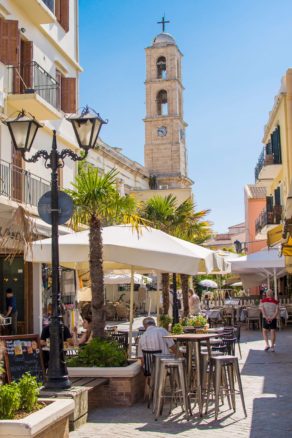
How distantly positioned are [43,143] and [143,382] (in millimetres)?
12668

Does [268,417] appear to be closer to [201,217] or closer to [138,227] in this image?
[138,227]

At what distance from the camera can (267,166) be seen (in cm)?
3056

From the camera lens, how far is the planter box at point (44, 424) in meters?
5.76

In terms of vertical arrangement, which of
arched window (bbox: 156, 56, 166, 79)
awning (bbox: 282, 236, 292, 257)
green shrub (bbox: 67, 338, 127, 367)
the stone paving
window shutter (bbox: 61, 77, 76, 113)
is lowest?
the stone paving

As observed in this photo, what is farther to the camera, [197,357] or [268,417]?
[197,357]

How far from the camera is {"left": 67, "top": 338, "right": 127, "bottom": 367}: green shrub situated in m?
10.3

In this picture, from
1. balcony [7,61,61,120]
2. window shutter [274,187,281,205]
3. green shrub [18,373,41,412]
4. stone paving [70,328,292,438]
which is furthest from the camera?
window shutter [274,187,281,205]

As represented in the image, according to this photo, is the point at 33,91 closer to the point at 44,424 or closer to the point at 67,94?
the point at 67,94

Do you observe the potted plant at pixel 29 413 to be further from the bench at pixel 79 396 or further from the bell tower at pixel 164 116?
the bell tower at pixel 164 116

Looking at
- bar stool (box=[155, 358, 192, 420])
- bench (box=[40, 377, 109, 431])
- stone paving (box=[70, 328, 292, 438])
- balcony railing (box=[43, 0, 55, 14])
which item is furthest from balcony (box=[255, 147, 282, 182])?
bench (box=[40, 377, 109, 431])

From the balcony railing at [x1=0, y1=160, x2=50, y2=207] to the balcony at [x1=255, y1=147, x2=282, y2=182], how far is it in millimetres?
13298

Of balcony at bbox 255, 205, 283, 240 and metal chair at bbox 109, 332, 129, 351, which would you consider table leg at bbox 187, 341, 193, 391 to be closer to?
metal chair at bbox 109, 332, 129, 351

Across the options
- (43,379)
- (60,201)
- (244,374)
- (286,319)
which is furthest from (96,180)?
(286,319)

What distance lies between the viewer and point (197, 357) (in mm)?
9633
